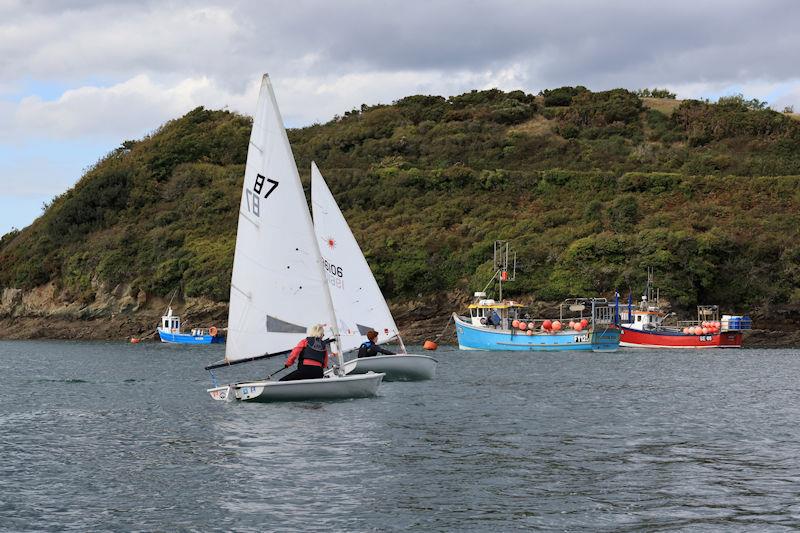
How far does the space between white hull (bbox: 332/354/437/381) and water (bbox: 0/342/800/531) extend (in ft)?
2.26

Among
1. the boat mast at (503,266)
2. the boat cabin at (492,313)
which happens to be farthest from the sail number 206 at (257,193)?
the boat mast at (503,266)

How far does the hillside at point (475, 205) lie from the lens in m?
78.9

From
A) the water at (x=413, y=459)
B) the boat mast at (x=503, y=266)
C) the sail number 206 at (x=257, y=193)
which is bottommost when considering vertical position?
the water at (x=413, y=459)

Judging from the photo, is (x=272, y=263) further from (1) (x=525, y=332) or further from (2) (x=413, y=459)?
(1) (x=525, y=332)

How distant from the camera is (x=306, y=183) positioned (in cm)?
10319

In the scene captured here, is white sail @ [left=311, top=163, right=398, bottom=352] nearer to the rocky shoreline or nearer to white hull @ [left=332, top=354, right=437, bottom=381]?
white hull @ [left=332, top=354, right=437, bottom=381]

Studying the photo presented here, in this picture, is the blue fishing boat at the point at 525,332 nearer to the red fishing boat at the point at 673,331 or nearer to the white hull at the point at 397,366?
the red fishing boat at the point at 673,331

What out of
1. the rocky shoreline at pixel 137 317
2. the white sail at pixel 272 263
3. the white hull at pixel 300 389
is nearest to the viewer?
the white hull at pixel 300 389

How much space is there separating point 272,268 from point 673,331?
159 ft

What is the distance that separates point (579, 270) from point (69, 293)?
47.2 metres

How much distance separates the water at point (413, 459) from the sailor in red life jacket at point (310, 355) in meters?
1.01

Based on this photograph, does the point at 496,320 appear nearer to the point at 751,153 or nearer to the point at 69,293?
the point at 69,293

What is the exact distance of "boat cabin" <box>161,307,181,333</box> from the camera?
82.4 m

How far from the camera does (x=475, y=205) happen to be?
96.2 meters
